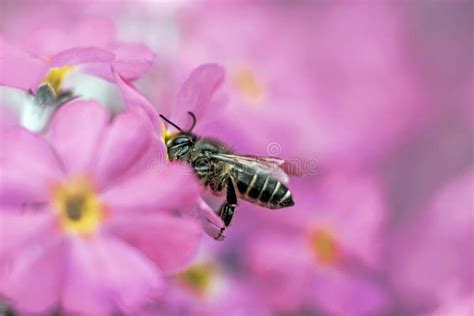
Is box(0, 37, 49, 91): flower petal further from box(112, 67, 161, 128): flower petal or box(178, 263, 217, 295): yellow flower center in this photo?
box(178, 263, 217, 295): yellow flower center

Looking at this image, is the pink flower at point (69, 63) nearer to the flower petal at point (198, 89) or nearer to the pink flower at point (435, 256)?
the flower petal at point (198, 89)

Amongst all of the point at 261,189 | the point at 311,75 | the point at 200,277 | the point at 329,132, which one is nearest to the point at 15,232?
the point at 261,189

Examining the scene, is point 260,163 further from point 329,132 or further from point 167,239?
point 329,132

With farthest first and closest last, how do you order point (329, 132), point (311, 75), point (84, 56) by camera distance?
point (311, 75) < point (329, 132) < point (84, 56)

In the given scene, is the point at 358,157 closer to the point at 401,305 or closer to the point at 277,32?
the point at 401,305

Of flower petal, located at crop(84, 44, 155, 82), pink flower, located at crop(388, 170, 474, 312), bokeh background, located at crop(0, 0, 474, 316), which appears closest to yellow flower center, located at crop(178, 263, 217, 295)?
bokeh background, located at crop(0, 0, 474, 316)

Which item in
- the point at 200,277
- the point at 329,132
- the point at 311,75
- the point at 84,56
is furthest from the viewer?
the point at 311,75
